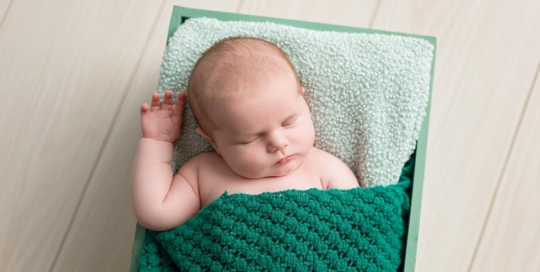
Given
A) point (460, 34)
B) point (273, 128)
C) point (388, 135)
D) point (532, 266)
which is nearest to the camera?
point (273, 128)

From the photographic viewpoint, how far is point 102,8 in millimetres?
1206

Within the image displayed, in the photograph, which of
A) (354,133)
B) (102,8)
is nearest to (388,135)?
(354,133)

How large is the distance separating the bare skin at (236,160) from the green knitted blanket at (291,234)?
0.15ft

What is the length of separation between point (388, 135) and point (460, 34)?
1.40 ft

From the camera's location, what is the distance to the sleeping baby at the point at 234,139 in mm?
790

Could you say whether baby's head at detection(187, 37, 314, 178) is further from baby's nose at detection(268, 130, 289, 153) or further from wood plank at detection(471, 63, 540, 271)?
wood plank at detection(471, 63, 540, 271)

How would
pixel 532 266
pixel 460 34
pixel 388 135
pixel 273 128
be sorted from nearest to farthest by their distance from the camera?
pixel 273 128, pixel 388 135, pixel 532 266, pixel 460 34

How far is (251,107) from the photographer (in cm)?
78

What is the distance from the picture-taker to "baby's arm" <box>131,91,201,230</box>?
0.85 meters

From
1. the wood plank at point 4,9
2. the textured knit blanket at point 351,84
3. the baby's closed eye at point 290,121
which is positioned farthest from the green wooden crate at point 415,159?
the wood plank at point 4,9

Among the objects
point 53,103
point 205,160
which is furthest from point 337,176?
point 53,103

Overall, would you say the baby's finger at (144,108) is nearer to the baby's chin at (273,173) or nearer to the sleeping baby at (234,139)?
the sleeping baby at (234,139)

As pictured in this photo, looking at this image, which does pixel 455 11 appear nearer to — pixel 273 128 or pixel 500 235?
pixel 500 235

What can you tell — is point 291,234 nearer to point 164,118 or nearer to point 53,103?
point 164,118
